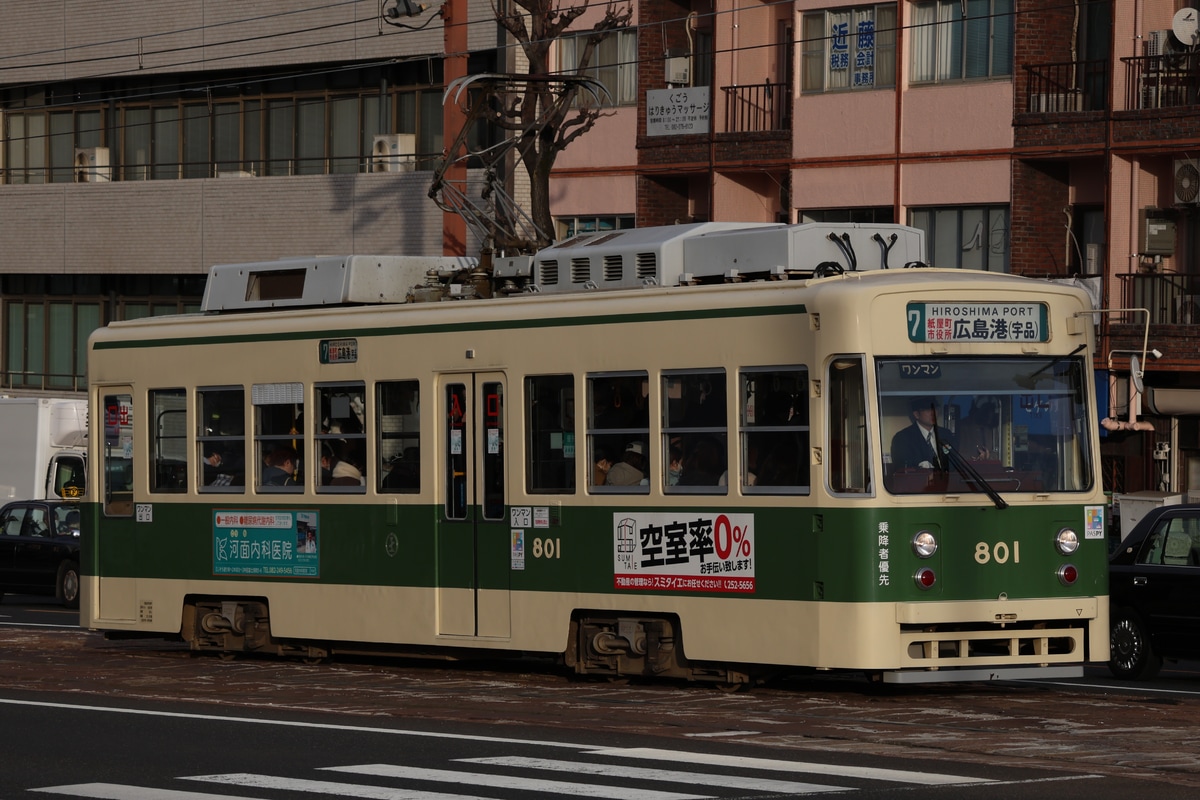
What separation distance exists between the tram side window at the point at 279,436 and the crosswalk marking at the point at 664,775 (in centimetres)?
648

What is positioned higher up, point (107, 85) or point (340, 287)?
point (107, 85)

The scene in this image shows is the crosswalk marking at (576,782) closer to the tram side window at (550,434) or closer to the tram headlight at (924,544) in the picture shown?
the tram headlight at (924,544)

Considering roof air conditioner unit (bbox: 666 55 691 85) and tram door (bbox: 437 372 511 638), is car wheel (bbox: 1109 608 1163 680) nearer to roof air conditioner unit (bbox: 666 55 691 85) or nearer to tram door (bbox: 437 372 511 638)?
tram door (bbox: 437 372 511 638)

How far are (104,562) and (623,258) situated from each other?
20.1ft

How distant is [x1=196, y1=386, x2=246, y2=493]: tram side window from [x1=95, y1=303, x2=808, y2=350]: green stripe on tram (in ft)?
1.52

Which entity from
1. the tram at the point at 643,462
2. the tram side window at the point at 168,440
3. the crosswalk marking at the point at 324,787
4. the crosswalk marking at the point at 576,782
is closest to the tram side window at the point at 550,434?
the tram at the point at 643,462

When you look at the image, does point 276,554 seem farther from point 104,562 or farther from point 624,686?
point 624,686

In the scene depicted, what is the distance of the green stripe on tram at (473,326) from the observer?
1456 centimetres

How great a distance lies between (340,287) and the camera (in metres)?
17.6

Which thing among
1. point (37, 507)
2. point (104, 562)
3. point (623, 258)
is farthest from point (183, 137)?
point (623, 258)

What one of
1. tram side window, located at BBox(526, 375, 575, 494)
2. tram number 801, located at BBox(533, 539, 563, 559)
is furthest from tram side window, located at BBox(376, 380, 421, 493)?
tram number 801, located at BBox(533, 539, 563, 559)

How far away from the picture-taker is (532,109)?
32875 mm

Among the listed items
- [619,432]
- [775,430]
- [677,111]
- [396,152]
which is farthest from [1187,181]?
[775,430]

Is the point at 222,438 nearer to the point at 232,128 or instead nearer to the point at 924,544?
the point at 924,544
